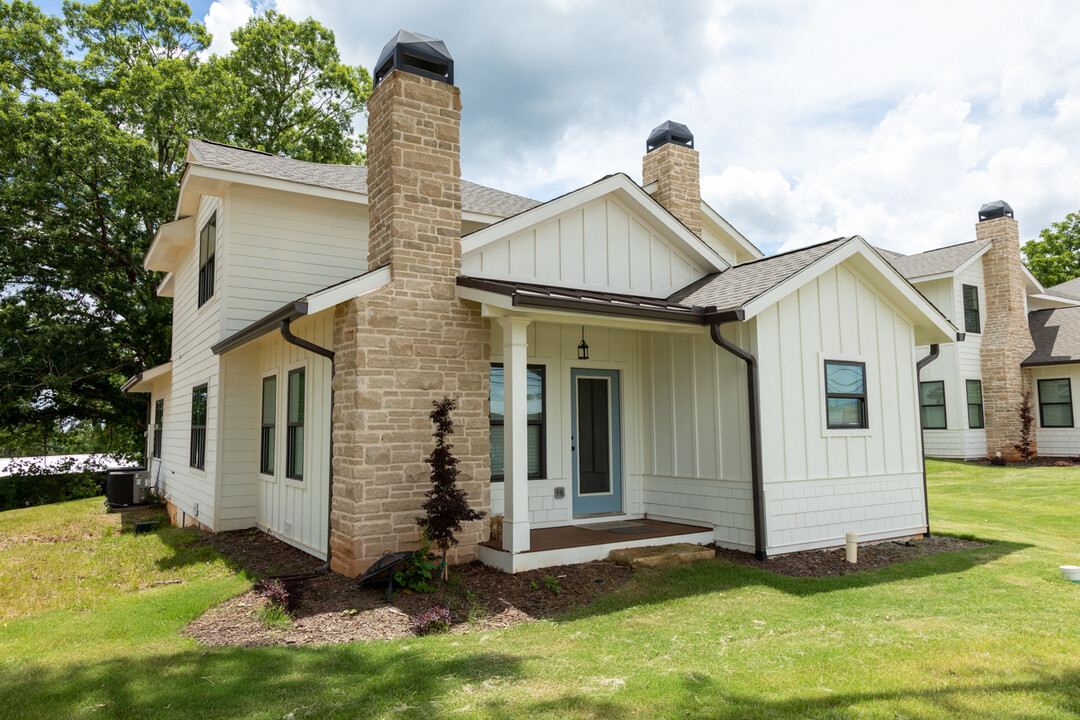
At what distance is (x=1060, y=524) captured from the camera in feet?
34.0

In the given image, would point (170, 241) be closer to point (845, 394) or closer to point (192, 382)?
point (192, 382)

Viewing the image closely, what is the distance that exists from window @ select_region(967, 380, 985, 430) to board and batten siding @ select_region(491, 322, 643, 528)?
15.3m

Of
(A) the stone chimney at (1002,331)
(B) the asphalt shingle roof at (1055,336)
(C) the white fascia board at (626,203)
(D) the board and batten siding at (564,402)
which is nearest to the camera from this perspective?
(C) the white fascia board at (626,203)

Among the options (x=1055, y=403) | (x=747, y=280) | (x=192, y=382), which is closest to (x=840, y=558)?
(x=747, y=280)

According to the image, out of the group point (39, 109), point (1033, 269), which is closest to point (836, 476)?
point (39, 109)

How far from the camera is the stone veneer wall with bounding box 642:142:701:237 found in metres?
11.6

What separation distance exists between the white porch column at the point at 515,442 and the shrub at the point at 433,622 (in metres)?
1.45

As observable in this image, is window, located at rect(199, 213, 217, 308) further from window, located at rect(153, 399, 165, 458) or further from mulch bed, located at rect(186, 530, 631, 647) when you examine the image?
mulch bed, located at rect(186, 530, 631, 647)

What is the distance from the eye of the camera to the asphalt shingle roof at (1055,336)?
1936 cm

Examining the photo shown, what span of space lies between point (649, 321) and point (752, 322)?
4.21 feet

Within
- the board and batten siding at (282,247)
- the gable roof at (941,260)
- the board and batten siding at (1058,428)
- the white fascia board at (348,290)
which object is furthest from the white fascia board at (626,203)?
the board and batten siding at (1058,428)

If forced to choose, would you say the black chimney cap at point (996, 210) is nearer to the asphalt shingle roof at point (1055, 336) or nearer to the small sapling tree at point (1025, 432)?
the asphalt shingle roof at point (1055, 336)

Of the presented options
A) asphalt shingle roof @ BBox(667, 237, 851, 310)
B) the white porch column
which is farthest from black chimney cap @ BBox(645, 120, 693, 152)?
the white porch column

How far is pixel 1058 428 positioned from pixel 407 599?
850 inches
